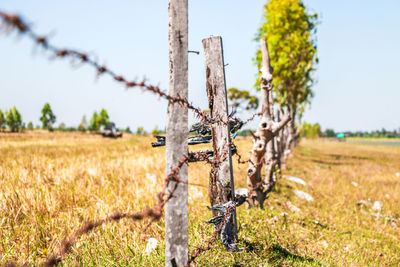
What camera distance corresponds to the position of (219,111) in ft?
10.6

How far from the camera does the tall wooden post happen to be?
175 cm

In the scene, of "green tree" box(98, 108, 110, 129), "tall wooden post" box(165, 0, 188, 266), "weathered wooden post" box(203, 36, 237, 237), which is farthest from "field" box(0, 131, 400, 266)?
"green tree" box(98, 108, 110, 129)

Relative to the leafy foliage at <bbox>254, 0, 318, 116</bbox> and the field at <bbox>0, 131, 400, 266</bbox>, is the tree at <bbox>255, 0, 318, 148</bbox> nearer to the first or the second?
the leafy foliage at <bbox>254, 0, 318, 116</bbox>

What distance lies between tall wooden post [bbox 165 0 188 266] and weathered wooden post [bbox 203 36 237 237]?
4.47 feet

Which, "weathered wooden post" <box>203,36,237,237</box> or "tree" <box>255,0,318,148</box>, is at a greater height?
"tree" <box>255,0,318,148</box>

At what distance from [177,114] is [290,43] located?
14917 mm

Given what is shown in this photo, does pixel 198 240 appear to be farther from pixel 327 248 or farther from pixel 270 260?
pixel 327 248

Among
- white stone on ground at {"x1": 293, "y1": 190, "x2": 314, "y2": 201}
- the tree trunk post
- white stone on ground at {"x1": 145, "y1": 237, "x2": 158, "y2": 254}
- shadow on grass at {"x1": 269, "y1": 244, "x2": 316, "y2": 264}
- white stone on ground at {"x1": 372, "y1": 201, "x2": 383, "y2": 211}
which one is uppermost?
the tree trunk post

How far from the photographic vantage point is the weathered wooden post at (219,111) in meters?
3.16

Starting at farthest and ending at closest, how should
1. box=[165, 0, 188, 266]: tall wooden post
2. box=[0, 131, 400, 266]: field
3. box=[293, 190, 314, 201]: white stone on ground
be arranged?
box=[293, 190, 314, 201]: white stone on ground → box=[0, 131, 400, 266]: field → box=[165, 0, 188, 266]: tall wooden post

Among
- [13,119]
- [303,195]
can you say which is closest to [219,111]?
[303,195]

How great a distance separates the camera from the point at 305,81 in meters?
17.0

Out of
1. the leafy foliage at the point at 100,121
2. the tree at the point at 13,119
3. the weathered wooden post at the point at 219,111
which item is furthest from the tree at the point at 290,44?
the leafy foliage at the point at 100,121

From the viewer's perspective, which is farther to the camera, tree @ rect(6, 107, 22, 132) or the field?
tree @ rect(6, 107, 22, 132)
